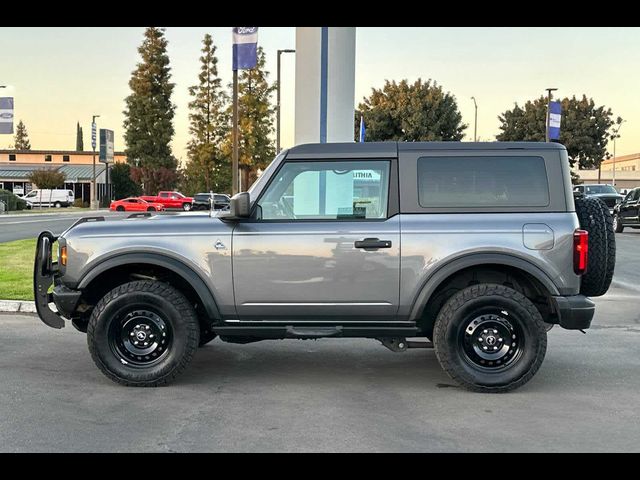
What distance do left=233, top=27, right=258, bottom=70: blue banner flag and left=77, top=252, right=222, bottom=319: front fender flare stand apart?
897 centimetres

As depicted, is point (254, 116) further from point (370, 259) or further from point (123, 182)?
point (370, 259)

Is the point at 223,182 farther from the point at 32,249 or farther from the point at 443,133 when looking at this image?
the point at 32,249

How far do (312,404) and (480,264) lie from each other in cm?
174

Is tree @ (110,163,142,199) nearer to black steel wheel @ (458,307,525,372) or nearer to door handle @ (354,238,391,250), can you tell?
door handle @ (354,238,391,250)

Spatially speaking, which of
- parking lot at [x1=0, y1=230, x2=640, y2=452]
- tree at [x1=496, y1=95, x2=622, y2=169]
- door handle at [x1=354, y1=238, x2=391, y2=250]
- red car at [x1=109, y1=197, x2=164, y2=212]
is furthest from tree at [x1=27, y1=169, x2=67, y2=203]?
door handle at [x1=354, y1=238, x2=391, y2=250]

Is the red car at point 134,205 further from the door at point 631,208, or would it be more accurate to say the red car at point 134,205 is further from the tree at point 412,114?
the door at point 631,208

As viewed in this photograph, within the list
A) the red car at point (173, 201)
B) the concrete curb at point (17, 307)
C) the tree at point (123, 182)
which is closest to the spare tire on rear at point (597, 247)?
the concrete curb at point (17, 307)

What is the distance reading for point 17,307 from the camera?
9062 millimetres

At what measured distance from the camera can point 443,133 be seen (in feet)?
149

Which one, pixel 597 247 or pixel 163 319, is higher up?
pixel 597 247

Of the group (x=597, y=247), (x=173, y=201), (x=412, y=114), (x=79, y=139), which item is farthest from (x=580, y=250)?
(x=79, y=139)

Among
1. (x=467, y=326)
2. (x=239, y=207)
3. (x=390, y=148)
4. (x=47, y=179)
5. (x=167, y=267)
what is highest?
(x=390, y=148)
